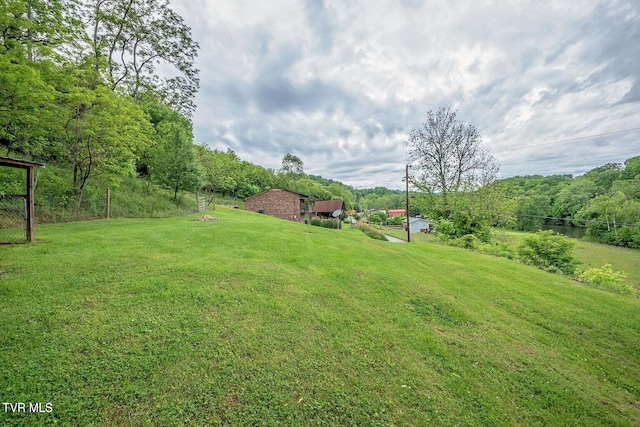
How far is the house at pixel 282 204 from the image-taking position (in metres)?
→ 31.6

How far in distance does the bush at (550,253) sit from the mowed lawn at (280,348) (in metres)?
8.56

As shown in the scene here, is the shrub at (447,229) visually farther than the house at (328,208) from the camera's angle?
No

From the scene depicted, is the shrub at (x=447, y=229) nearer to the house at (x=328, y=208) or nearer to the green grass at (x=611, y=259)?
the green grass at (x=611, y=259)

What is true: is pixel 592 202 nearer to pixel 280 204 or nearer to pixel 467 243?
pixel 467 243

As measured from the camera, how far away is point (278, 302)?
4449mm

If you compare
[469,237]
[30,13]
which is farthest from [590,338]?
[30,13]

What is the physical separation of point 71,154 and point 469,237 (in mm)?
25629

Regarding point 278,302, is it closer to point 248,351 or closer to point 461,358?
point 248,351

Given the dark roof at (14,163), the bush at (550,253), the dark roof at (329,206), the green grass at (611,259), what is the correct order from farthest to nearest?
the dark roof at (329,206) → the green grass at (611,259) → the bush at (550,253) → the dark roof at (14,163)

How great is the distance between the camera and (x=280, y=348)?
3.23 meters

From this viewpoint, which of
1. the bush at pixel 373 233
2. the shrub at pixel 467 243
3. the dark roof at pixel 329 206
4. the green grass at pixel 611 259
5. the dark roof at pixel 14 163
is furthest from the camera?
the dark roof at pixel 329 206

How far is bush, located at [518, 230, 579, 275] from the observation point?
13.6 metres

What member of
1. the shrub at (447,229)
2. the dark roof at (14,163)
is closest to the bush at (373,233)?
the shrub at (447,229)

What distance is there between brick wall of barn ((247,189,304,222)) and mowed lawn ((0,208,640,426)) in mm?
25014
